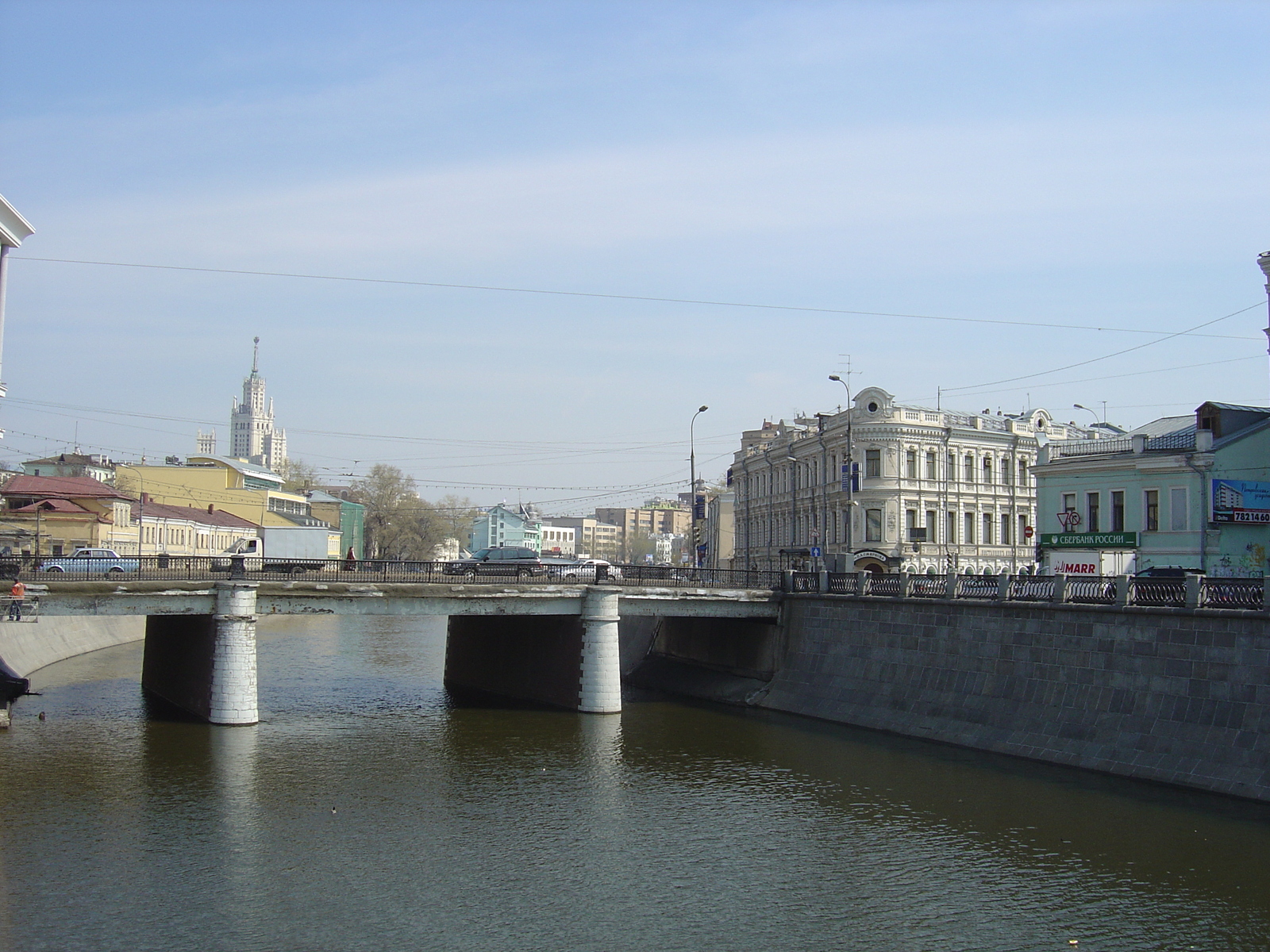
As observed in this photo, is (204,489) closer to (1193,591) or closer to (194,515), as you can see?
(194,515)

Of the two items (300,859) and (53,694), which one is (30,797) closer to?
(300,859)

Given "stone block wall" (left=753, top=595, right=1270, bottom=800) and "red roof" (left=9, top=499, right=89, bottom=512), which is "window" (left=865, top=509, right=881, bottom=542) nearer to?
"stone block wall" (left=753, top=595, right=1270, bottom=800)

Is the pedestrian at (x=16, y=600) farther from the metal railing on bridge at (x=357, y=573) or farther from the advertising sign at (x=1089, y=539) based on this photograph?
the advertising sign at (x=1089, y=539)

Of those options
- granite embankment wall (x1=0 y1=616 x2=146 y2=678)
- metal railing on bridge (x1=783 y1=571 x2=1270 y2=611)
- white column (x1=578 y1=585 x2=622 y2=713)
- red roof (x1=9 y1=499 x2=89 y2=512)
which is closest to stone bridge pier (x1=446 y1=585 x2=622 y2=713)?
white column (x1=578 y1=585 x2=622 y2=713)

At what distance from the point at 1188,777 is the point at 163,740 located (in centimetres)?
3159

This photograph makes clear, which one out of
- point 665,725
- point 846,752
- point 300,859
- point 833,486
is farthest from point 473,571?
point 833,486

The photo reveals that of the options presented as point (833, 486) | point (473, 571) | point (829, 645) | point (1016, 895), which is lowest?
point (1016, 895)

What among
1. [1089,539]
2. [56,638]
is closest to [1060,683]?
[1089,539]

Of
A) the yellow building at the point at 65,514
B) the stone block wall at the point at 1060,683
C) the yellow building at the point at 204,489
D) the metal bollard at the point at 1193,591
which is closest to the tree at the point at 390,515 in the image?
the yellow building at the point at 204,489

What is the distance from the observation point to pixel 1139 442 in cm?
5272

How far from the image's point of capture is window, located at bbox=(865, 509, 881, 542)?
2817 inches

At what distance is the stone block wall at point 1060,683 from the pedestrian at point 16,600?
94.4 ft

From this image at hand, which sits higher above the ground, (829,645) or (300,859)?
(829,645)

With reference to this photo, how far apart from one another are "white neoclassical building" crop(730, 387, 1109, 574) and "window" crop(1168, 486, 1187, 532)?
1828cm
